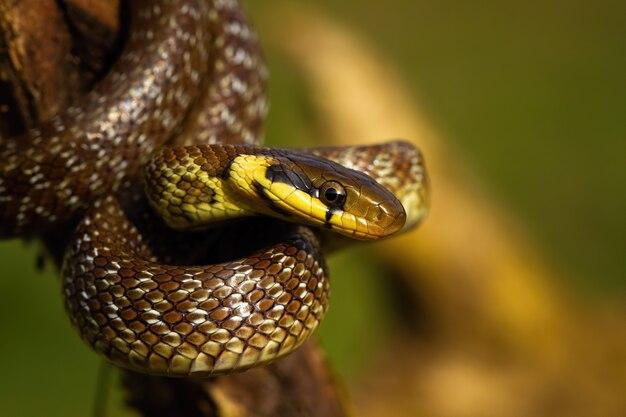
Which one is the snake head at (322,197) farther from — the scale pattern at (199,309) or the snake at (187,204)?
the scale pattern at (199,309)

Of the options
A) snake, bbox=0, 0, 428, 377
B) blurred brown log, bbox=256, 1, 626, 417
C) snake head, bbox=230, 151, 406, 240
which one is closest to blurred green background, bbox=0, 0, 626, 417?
blurred brown log, bbox=256, 1, 626, 417

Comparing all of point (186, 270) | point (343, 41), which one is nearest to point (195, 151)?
point (186, 270)

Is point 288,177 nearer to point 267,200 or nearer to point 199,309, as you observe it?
point 267,200

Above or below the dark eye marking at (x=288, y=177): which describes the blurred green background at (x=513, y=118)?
above

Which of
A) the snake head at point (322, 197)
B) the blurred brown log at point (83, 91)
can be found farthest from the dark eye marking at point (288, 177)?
the blurred brown log at point (83, 91)

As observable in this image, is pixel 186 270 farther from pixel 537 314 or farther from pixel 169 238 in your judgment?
pixel 537 314

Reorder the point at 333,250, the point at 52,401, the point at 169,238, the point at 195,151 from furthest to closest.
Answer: the point at 52,401 → the point at 333,250 → the point at 169,238 → the point at 195,151
